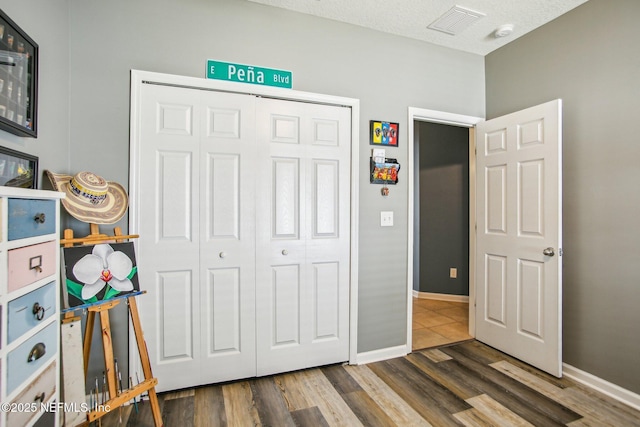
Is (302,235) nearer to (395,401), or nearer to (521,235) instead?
(395,401)

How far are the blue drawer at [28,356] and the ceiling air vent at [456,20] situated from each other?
2.97m

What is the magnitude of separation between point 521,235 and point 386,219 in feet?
3.65

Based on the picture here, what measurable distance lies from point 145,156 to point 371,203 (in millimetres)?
1669

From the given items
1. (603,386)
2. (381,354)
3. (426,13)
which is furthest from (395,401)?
(426,13)

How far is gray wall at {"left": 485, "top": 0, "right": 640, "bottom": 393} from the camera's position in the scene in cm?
201

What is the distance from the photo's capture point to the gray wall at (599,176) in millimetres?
2012

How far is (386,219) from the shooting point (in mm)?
2586

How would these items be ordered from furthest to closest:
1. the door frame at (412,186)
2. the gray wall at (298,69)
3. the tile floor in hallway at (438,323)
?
the tile floor in hallway at (438,323) < the door frame at (412,186) < the gray wall at (298,69)

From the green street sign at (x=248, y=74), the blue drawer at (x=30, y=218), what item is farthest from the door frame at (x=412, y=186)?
the blue drawer at (x=30, y=218)

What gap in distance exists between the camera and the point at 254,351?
2.22 meters

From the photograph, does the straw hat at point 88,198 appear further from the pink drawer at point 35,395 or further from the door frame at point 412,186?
the door frame at point 412,186

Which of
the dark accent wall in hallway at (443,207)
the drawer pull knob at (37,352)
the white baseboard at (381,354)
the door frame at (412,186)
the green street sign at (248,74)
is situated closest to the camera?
the drawer pull knob at (37,352)

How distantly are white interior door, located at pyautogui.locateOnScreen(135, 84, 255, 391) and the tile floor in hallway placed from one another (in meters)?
1.72

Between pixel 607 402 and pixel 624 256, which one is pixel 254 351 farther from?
pixel 624 256
